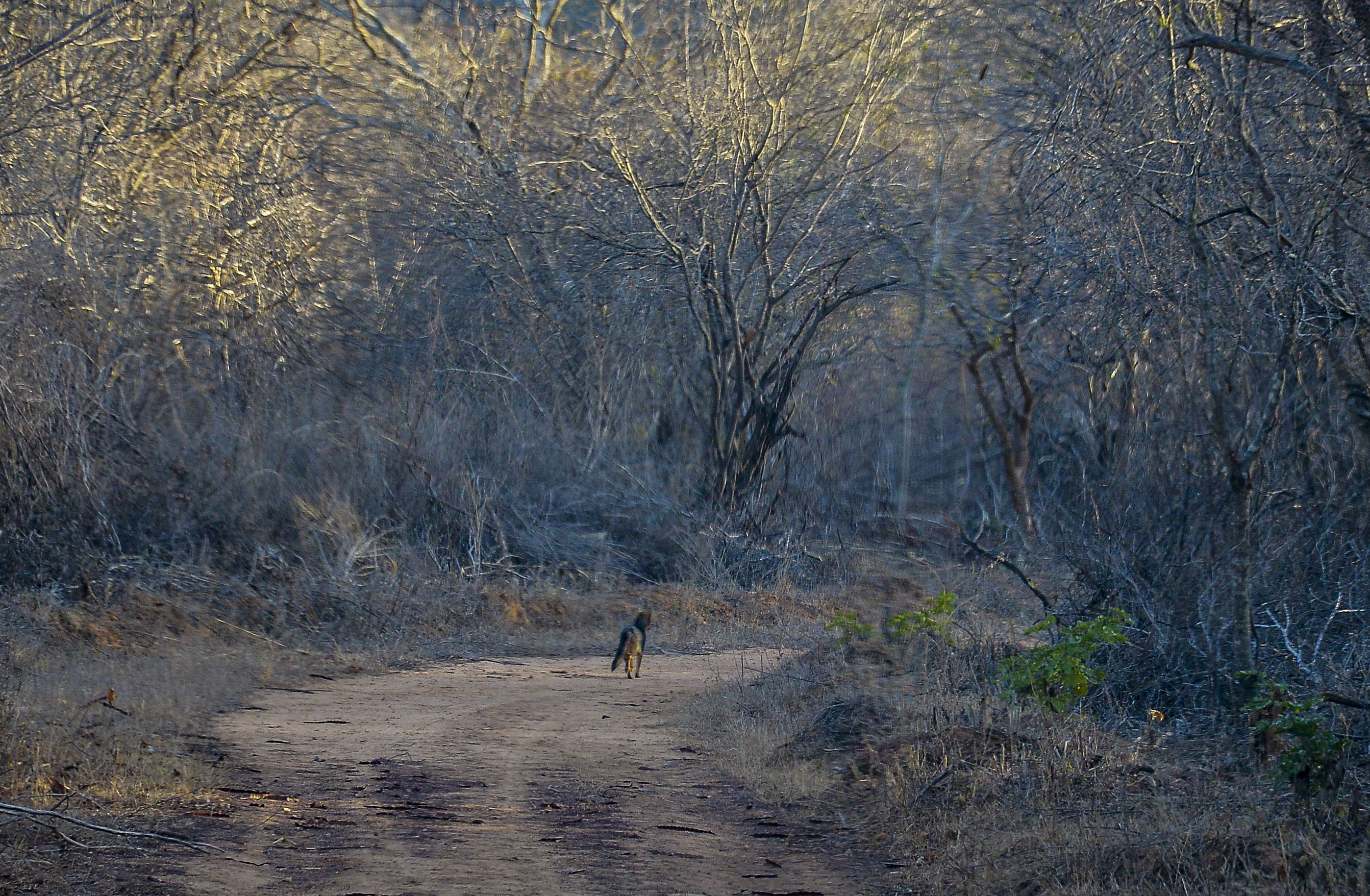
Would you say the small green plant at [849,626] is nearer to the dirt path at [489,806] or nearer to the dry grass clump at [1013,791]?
the dry grass clump at [1013,791]

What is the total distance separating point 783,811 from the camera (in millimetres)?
7719

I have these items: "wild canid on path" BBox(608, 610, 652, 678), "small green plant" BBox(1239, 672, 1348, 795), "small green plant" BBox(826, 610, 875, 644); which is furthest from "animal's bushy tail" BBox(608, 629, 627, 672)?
"small green plant" BBox(1239, 672, 1348, 795)

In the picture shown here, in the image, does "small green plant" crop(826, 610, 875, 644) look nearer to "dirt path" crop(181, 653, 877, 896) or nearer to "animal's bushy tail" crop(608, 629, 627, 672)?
"dirt path" crop(181, 653, 877, 896)

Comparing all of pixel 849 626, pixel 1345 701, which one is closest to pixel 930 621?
pixel 849 626

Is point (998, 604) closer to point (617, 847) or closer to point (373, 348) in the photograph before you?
point (617, 847)

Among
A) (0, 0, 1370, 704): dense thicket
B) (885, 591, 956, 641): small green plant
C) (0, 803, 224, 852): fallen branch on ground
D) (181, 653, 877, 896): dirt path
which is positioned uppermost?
(0, 0, 1370, 704): dense thicket

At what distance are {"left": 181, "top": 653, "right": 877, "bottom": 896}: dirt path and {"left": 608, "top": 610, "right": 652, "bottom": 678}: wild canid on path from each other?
36.7 inches

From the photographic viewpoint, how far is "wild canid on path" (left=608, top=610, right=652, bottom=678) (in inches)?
507

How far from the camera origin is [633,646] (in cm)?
1299

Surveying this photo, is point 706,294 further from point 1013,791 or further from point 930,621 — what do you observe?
point 1013,791

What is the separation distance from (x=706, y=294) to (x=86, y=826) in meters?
15.4

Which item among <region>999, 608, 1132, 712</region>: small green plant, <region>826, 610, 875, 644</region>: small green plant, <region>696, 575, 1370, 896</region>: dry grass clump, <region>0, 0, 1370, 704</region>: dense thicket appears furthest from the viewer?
<region>826, 610, 875, 644</region>: small green plant

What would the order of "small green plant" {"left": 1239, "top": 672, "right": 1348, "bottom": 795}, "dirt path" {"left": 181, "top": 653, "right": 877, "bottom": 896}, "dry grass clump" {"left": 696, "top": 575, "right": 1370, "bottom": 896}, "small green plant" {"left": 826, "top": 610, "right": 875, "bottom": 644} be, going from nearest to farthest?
"dry grass clump" {"left": 696, "top": 575, "right": 1370, "bottom": 896} → "small green plant" {"left": 1239, "top": 672, "right": 1348, "bottom": 795} → "dirt path" {"left": 181, "top": 653, "right": 877, "bottom": 896} → "small green plant" {"left": 826, "top": 610, "right": 875, "bottom": 644}

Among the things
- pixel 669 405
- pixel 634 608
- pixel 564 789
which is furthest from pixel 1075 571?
pixel 669 405
